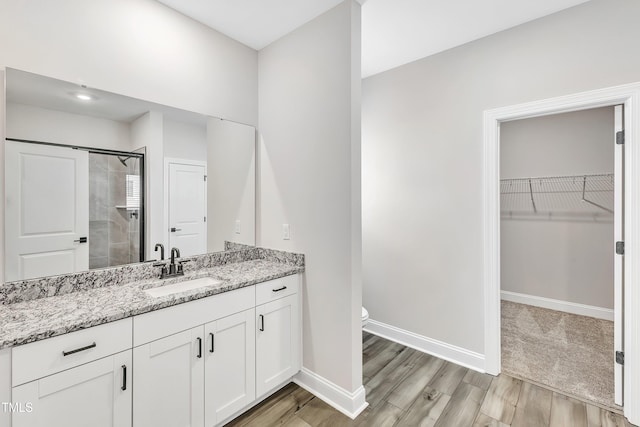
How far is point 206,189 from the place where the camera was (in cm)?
223

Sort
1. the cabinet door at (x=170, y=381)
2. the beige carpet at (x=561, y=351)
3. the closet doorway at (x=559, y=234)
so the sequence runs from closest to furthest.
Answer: the cabinet door at (x=170, y=381)
the beige carpet at (x=561, y=351)
the closet doorway at (x=559, y=234)

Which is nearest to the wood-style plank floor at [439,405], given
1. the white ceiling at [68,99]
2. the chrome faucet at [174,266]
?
the chrome faucet at [174,266]

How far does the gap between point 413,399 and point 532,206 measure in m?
3.13

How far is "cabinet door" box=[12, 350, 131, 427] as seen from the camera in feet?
3.57

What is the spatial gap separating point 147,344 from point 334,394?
49.1 inches

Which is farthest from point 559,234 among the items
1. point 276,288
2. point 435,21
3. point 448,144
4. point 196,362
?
point 196,362

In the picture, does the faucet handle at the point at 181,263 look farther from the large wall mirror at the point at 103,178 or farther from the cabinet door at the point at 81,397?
the cabinet door at the point at 81,397

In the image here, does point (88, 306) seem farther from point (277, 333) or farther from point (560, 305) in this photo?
point (560, 305)

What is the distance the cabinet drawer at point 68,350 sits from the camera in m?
1.06

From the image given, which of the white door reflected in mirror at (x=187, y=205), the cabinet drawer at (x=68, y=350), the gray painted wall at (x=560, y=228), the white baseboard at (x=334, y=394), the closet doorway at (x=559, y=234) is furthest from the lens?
the gray painted wall at (x=560, y=228)

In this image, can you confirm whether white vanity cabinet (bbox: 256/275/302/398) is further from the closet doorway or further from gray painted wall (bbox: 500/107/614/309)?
gray painted wall (bbox: 500/107/614/309)

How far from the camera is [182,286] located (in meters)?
1.85

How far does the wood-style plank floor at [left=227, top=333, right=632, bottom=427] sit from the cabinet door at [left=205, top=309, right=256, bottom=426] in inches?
6.9

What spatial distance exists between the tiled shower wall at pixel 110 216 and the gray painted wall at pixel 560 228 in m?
4.31
